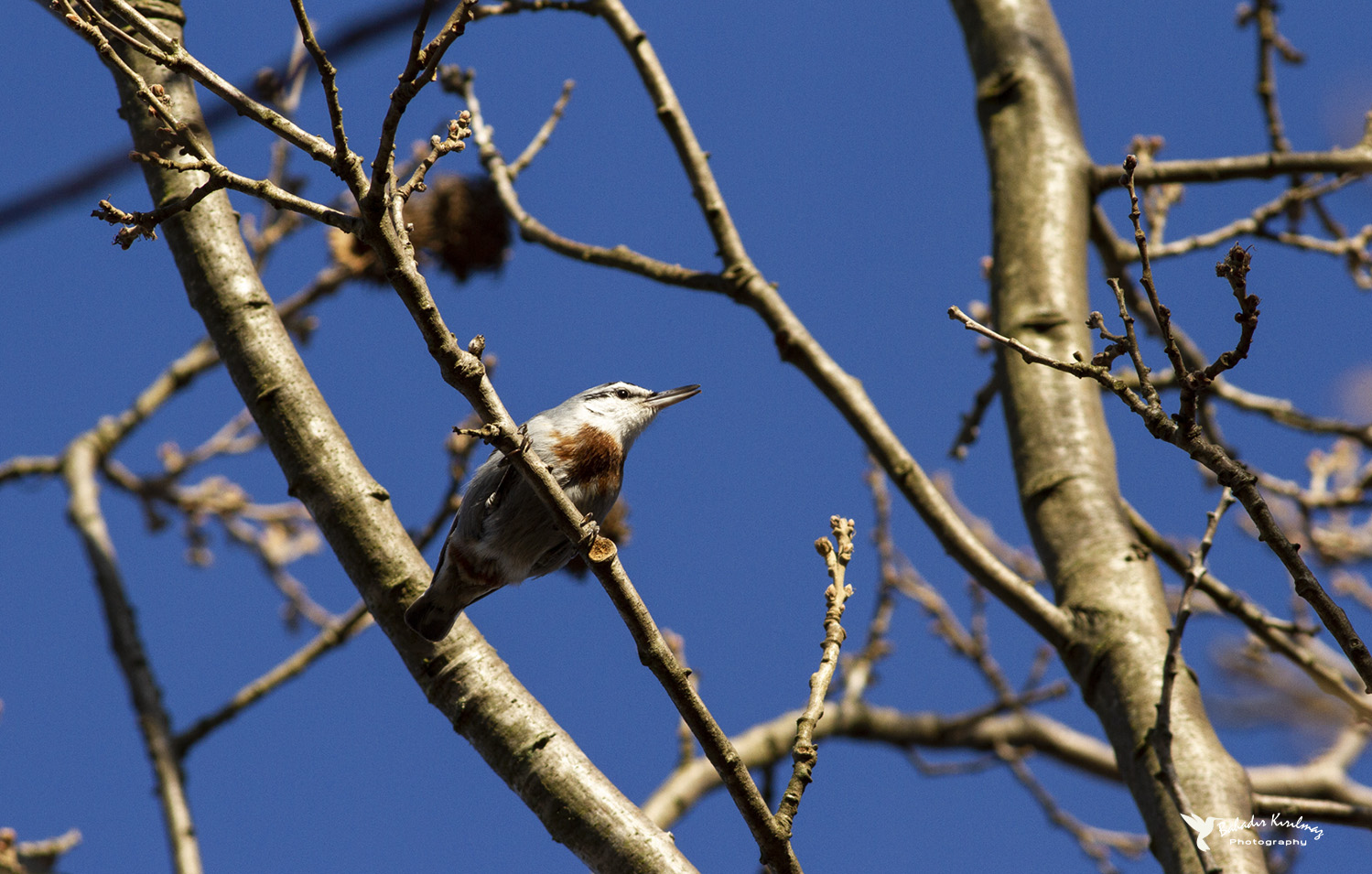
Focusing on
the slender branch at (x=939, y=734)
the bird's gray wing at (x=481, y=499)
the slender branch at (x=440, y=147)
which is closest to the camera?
the slender branch at (x=440, y=147)

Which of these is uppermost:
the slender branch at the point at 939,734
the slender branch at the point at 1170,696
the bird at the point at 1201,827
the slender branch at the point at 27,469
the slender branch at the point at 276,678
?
the slender branch at the point at 27,469

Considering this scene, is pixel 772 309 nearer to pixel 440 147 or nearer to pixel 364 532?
pixel 364 532

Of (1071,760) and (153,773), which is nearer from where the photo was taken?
(153,773)

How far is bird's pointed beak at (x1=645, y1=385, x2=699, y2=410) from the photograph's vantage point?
4.55 metres

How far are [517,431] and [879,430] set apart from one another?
1.92 metres

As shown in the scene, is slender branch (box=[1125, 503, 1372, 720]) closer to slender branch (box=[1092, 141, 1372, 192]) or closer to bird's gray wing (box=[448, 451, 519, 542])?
slender branch (box=[1092, 141, 1372, 192])

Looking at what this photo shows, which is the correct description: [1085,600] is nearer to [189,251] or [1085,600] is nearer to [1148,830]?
[1148,830]

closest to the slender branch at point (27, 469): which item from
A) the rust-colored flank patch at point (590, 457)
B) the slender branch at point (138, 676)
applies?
the slender branch at point (138, 676)

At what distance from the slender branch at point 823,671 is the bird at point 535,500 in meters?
1.09

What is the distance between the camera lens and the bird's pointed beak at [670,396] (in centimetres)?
455

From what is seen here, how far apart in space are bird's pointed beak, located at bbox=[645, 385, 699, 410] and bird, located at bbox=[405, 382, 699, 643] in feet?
0.81

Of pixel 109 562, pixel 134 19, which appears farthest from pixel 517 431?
pixel 109 562

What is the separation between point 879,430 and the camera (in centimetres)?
396

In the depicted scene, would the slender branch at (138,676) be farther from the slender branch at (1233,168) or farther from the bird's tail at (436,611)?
the slender branch at (1233,168)
